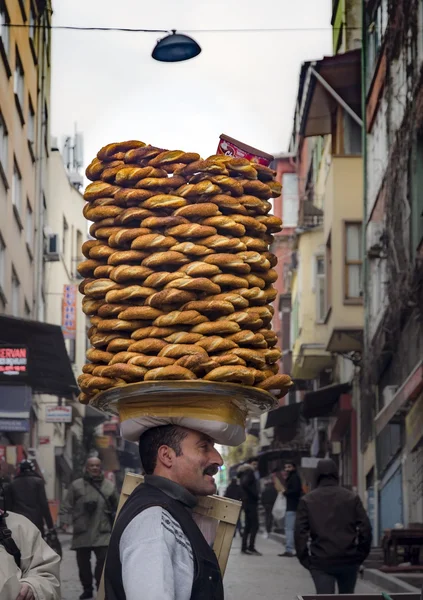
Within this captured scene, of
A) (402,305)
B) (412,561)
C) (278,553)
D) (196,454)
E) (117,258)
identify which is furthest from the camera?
(278,553)

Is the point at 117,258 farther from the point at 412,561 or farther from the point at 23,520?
the point at 412,561

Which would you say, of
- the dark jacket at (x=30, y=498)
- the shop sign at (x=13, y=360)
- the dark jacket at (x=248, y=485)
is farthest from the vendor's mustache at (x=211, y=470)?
the dark jacket at (x=248, y=485)

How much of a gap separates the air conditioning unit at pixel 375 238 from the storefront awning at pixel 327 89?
4487 mm

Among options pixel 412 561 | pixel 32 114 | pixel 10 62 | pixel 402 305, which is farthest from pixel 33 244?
pixel 412 561

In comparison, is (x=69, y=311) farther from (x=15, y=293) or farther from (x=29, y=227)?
(x=15, y=293)

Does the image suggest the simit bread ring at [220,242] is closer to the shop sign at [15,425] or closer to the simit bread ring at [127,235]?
the simit bread ring at [127,235]

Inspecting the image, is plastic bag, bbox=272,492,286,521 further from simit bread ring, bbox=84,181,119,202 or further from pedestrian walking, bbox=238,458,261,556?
simit bread ring, bbox=84,181,119,202

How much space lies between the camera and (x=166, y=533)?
4254mm

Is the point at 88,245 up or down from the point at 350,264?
down

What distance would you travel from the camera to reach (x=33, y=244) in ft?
128

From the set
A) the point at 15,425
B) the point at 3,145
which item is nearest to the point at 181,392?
the point at 15,425

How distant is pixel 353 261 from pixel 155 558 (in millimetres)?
29374

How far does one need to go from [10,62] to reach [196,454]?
27530 mm

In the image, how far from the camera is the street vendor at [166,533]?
411 centimetres
